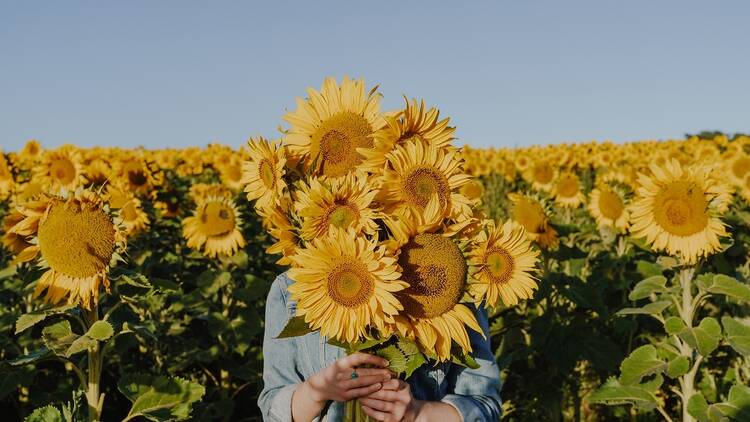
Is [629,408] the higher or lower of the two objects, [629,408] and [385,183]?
the lower

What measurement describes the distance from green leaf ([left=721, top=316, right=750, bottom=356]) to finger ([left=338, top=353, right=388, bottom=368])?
8.24 feet

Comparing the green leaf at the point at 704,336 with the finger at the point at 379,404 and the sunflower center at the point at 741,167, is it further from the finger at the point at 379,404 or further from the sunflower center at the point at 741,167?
the sunflower center at the point at 741,167

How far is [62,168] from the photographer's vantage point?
17.2 feet

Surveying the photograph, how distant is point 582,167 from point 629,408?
12130 millimetres

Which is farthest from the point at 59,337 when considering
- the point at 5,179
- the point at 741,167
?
the point at 741,167

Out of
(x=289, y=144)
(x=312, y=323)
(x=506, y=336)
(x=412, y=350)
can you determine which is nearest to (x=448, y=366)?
(x=412, y=350)

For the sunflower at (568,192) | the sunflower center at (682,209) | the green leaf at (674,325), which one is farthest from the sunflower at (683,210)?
the sunflower at (568,192)

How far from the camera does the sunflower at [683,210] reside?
357 centimetres

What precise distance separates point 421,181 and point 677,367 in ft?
8.31

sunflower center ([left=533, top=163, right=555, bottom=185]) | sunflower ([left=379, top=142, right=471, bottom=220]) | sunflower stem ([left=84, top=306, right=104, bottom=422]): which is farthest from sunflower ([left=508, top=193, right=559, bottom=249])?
sunflower center ([left=533, top=163, right=555, bottom=185])

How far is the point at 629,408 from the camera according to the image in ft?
16.6

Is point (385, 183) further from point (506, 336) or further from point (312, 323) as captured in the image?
point (506, 336)

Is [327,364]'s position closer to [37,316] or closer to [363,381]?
[363,381]

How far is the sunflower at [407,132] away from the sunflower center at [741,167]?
23.0 feet
